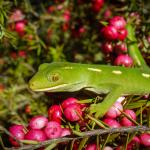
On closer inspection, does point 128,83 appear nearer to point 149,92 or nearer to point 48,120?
point 149,92

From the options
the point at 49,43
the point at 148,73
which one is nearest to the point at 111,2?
the point at 49,43

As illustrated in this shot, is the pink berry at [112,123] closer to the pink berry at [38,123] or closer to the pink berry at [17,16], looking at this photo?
the pink berry at [38,123]

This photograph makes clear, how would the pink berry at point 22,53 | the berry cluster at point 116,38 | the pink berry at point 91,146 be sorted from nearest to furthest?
the pink berry at point 91,146 < the berry cluster at point 116,38 < the pink berry at point 22,53

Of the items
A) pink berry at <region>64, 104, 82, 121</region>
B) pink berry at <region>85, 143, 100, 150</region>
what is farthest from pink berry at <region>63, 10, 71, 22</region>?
pink berry at <region>85, 143, 100, 150</region>

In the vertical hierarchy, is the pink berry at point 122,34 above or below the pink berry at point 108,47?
above

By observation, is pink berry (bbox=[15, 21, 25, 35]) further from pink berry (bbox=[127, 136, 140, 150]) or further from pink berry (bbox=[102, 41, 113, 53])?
pink berry (bbox=[127, 136, 140, 150])

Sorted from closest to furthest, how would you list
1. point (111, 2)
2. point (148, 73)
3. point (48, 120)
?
point (48, 120) → point (148, 73) → point (111, 2)

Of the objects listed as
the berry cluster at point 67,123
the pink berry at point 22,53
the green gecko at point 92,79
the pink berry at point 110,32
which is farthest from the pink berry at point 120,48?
the pink berry at point 22,53

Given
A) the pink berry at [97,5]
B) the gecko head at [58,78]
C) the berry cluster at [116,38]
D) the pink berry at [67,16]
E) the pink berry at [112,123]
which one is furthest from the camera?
the pink berry at [67,16]

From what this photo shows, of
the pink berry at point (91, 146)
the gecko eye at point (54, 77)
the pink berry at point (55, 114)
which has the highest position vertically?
the gecko eye at point (54, 77)
